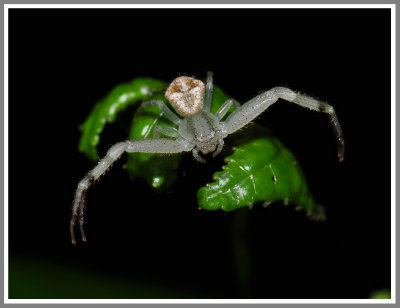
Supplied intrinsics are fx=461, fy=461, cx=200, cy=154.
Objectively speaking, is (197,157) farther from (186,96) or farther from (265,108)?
(265,108)

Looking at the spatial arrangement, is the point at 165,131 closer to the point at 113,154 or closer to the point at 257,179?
the point at 113,154

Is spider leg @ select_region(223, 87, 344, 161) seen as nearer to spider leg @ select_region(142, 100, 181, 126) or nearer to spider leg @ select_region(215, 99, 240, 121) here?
spider leg @ select_region(215, 99, 240, 121)

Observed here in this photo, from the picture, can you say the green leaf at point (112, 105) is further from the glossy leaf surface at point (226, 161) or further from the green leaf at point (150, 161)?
the green leaf at point (150, 161)

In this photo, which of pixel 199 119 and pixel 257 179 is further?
pixel 199 119

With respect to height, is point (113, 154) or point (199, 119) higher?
point (199, 119)

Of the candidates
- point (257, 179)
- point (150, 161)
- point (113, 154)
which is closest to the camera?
point (257, 179)

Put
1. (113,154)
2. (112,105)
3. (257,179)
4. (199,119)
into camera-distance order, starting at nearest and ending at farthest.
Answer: (257,179) → (113,154) → (199,119) → (112,105)

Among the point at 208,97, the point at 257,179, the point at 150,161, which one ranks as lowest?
the point at 257,179

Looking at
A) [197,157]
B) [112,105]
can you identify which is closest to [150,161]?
[197,157]
